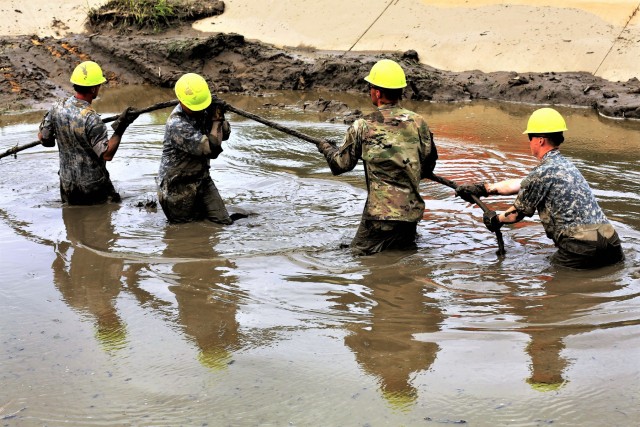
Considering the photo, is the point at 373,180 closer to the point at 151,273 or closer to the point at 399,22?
the point at 151,273

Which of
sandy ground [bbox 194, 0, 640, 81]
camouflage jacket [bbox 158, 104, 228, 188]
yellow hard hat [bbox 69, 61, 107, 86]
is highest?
sandy ground [bbox 194, 0, 640, 81]

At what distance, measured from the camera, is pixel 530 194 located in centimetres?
576

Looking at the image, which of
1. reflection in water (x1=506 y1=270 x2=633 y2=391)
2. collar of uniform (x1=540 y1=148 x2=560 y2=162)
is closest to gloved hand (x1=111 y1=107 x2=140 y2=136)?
collar of uniform (x1=540 y1=148 x2=560 y2=162)

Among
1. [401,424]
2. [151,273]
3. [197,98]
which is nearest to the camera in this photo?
[401,424]

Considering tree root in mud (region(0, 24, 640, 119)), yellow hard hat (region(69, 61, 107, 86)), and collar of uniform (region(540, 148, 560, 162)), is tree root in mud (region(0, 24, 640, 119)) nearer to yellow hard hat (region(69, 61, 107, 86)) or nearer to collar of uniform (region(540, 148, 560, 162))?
yellow hard hat (region(69, 61, 107, 86))

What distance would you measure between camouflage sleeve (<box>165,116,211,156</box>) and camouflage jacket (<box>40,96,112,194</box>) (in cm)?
91

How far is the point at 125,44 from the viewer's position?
1560 cm

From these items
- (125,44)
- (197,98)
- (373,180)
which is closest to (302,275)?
(373,180)

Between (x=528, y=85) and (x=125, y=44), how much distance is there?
7732 millimetres

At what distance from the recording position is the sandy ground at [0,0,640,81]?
1351 centimetres

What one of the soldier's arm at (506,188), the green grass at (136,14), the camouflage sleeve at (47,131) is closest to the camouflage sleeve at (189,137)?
the camouflage sleeve at (47,131)

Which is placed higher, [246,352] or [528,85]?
[528,85]

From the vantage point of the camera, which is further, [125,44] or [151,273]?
[125,44]

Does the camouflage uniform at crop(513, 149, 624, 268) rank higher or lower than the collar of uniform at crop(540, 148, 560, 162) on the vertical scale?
lower
